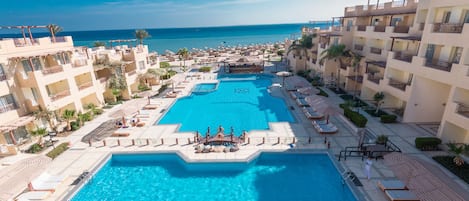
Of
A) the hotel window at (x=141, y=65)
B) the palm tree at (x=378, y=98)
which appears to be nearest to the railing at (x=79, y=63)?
the hotel window at (x=141, y=65)

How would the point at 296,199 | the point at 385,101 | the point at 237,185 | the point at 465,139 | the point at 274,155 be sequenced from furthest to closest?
the point at 385,101 → the point at 274,155 → the point at 465,139 → the point at 237,185 → the point at 296,199

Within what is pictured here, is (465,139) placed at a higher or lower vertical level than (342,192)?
higher

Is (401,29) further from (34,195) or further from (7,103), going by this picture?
(7,103)

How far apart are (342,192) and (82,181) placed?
18.2 m

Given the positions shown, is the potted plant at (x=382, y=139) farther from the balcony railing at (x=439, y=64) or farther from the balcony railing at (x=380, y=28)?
the balcony railing at (x=380, y=28)

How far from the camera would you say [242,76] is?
161 feet

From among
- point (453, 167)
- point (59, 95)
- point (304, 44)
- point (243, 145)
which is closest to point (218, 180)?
point (243, 145)

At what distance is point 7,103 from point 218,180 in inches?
825

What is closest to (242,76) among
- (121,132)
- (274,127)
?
(274,127)

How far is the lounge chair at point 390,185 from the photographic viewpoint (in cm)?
1433

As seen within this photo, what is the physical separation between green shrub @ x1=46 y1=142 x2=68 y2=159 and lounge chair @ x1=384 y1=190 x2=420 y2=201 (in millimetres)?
25242

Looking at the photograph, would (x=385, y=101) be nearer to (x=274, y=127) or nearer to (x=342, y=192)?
(x=274, y=127)

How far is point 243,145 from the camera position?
68.0 feet

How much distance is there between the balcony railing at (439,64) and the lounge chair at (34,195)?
31.0 m
